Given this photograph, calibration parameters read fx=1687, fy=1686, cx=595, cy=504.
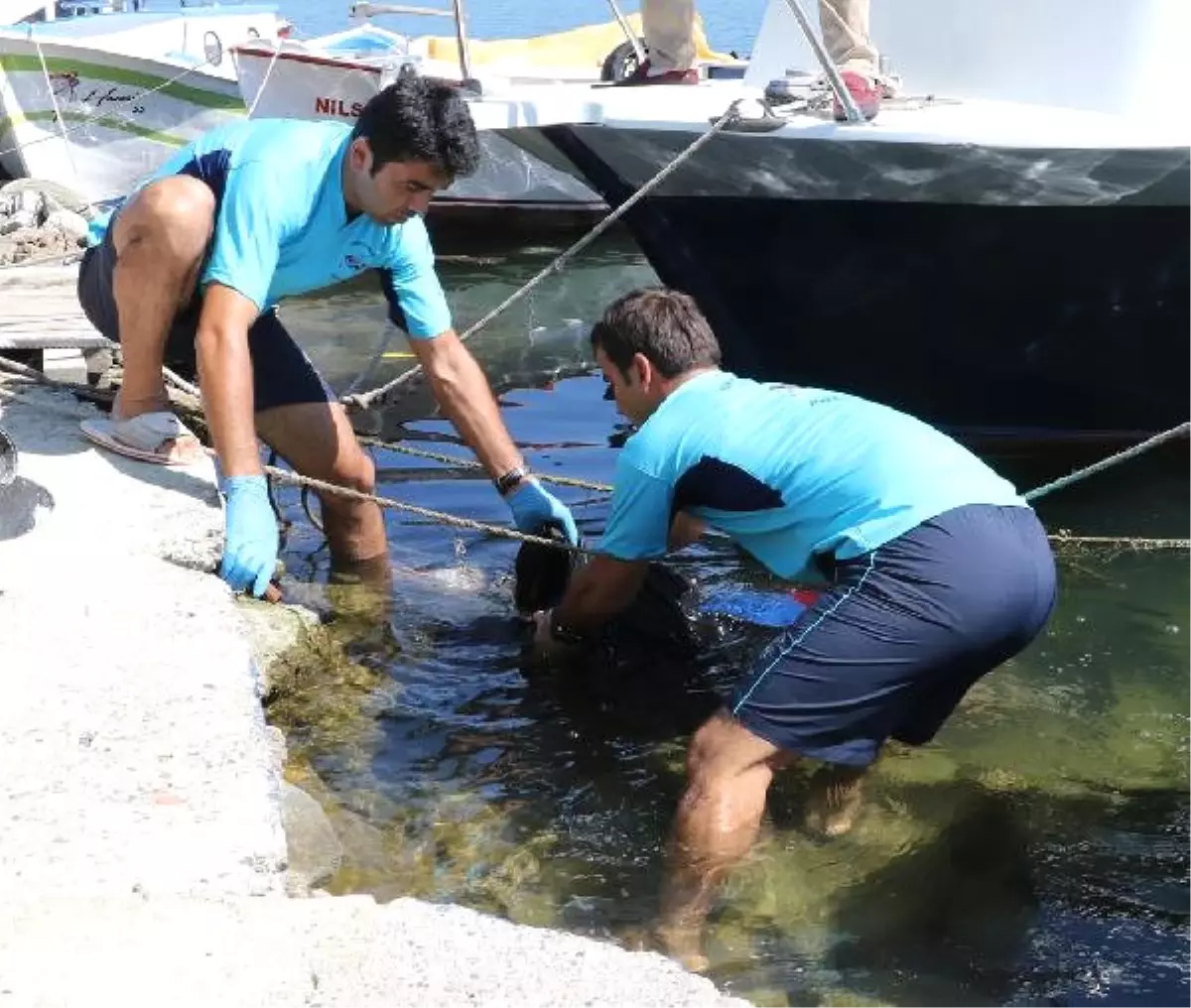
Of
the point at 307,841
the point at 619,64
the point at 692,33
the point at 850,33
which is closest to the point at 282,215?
the point at 307,841

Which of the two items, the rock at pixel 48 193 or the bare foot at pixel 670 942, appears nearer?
the bare foot at pixel 670 942

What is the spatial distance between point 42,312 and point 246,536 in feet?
11.9

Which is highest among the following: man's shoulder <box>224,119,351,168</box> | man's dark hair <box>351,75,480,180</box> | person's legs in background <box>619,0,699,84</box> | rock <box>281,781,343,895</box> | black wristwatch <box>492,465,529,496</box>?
man's dark hair <box>351,75,480,180</box>

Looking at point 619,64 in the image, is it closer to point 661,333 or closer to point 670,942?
point 661,333

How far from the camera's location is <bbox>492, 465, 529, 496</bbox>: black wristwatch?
530 centimetres

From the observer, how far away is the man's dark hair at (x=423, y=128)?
449 cm

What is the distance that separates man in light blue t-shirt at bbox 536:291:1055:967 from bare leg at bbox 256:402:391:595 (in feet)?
5.42

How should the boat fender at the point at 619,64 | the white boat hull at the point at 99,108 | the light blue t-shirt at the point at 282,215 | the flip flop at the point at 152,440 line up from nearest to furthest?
the light blue t-shirt at the point at 282,215
the flip flop at the point at 152,440
the boat fender at the point at 619,64
the white boat hull at the point at 99,108

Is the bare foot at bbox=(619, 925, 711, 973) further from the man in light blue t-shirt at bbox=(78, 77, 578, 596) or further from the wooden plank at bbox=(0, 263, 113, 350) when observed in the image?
the wooden plank at bbox=(0, 263, 113, 350)

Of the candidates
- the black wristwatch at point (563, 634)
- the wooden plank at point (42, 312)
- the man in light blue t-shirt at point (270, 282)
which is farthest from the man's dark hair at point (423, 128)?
the wooden plank at point (42, 312)

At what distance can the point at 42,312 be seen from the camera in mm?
7613

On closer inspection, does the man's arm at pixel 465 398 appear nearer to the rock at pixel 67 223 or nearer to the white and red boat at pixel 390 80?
the rock at pixel 67 223

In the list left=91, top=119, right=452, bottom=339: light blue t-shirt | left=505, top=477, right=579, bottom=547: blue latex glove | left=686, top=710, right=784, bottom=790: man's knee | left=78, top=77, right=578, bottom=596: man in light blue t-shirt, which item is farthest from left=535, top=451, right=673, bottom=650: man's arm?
left=91, top=119, right=452, bottom=339: light blue t-shirt

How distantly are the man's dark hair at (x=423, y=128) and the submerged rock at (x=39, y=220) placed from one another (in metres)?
6.08
